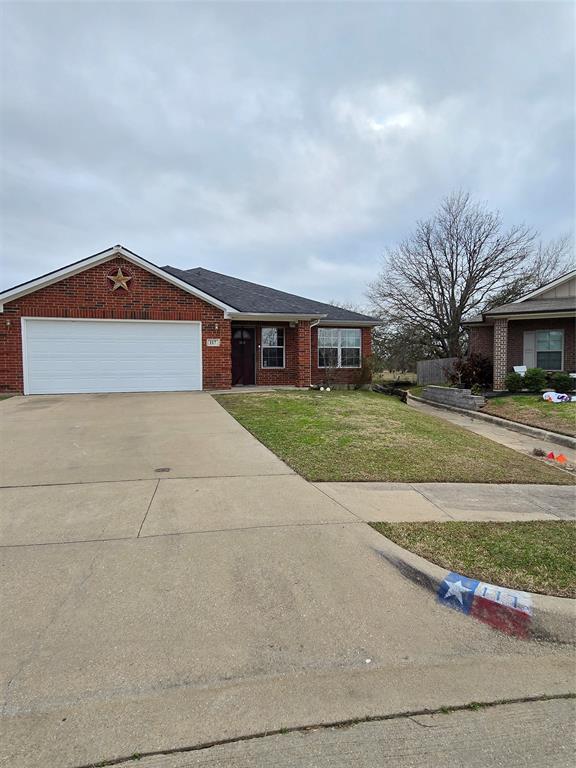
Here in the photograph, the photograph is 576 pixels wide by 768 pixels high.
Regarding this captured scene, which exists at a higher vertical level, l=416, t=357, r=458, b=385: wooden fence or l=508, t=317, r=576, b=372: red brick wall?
l=508, t=317, r=576, b=372: red brick wall

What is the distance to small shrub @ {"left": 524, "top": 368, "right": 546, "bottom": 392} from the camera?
15656 mm

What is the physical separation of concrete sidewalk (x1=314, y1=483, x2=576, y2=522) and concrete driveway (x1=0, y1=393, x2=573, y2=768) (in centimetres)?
32

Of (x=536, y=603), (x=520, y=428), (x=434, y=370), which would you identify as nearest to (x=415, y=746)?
(x=536, y=603)

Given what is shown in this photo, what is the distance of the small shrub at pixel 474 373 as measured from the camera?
59.3 ft

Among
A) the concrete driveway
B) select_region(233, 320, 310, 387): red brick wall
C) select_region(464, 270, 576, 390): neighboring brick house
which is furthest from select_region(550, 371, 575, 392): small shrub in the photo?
the concrete driveway

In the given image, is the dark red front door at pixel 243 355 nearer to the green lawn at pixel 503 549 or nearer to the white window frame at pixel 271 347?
the white window frame at pixel 271 347

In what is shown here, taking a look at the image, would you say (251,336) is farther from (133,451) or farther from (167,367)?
(133,451)

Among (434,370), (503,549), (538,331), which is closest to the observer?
(503,549)

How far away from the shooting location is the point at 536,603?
2.95 m

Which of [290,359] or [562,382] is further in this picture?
[290,359]

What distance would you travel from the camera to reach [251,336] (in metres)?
17.2

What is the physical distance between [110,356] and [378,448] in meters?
10.1

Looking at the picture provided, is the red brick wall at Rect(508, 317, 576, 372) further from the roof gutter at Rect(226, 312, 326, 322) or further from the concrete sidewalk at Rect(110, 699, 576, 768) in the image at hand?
the concrete sidewalk at Rect(110, 699, 576, 768)

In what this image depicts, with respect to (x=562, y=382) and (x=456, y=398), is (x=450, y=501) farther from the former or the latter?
(x=562, y=382)
